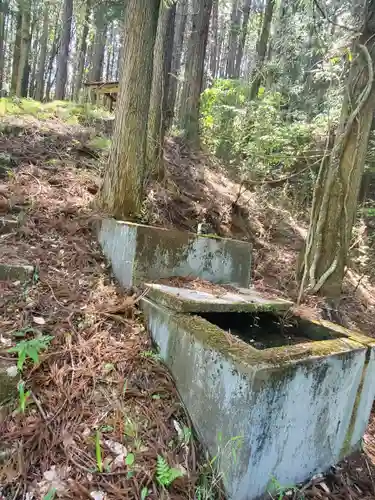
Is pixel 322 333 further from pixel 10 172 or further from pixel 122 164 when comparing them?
pixel 10 172

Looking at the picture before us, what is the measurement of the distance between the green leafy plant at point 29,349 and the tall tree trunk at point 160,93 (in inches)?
116

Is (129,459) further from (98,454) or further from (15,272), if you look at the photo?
(15,272)

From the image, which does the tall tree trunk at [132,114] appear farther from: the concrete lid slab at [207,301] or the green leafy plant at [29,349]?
the green leafy plant at [29,349]

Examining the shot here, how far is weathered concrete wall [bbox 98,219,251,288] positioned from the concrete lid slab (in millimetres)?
267

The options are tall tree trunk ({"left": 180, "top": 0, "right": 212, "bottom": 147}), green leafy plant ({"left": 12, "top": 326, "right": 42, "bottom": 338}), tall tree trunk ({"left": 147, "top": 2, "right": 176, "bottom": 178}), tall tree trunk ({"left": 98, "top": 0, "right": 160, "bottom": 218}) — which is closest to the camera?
green leafy plant ({"left": 12, "top": 326, "right": 42, "bottom": 338})

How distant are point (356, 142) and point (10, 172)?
4077 millimetres

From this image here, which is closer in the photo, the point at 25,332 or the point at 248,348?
the point at 248,348

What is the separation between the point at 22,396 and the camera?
210 cm

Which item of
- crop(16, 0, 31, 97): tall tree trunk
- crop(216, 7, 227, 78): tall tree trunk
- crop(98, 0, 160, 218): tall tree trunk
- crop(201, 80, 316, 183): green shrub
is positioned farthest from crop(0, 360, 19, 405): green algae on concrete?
crop(216, 7, 227, 78): tall tree trunk

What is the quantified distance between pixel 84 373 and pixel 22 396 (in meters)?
0.42

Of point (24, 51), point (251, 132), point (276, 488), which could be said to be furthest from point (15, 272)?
point (24, 51)

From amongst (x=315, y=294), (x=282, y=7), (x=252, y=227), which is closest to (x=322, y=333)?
(x=315, y=294)

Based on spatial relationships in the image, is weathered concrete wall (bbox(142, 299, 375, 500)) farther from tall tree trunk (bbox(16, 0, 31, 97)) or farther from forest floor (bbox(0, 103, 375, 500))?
tall tree trunk (bbox(16, 0, 31, 97))

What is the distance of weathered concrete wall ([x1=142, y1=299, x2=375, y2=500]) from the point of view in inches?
79.9
